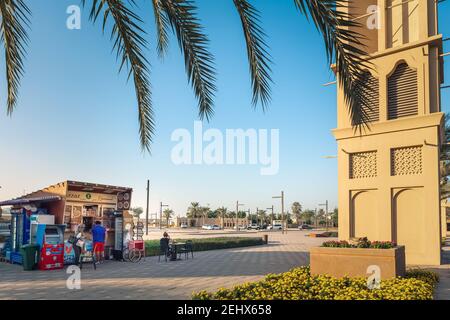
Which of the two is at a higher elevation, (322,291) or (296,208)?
(322,291)

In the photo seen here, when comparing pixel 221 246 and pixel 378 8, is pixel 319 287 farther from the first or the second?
pixel 221 246

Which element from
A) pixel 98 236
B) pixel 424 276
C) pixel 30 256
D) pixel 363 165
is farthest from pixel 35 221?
pixel 363 165

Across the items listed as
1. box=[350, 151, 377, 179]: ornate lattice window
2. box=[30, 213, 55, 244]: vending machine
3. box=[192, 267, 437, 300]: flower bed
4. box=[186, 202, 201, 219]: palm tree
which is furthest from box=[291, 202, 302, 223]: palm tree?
box=[192, 267, 437, 300]: flower bed

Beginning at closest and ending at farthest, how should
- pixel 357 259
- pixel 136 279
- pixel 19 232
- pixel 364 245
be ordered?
pixel 357 259
pixel 364 245
pixel 136 279
pixel 19 232

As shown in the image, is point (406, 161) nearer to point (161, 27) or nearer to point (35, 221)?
point (161, 27)

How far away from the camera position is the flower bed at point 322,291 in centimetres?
774

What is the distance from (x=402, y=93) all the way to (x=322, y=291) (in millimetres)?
12124

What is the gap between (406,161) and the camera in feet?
54.9

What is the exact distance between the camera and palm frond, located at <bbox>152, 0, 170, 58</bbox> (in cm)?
643

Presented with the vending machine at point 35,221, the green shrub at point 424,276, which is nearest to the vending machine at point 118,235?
A: the vending machine at point 35,221

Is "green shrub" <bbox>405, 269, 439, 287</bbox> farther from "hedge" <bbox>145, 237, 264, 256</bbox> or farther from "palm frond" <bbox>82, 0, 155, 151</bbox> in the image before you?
"hedge" <bbox>145, 237, 264, 256</bbox>

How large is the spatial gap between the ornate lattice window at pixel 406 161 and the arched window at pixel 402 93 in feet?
5.16

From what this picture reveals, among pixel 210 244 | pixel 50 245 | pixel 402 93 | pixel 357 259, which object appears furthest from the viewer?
pixel 210 244
